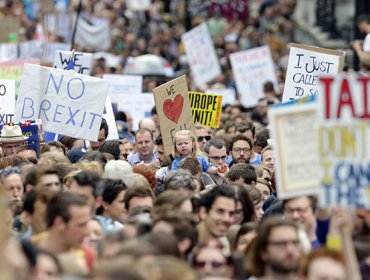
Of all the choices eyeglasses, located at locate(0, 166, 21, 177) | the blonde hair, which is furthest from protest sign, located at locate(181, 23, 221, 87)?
eyeglasses, located at locate(0, 166, 21, 177)

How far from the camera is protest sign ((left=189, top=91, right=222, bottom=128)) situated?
1962cm

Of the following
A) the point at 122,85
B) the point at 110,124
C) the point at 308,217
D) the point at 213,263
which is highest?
the point at 122,85

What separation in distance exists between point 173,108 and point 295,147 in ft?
24.3

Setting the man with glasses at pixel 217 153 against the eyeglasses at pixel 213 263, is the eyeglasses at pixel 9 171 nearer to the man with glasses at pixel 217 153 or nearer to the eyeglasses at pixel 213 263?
the man with glasses at pixel 217 153

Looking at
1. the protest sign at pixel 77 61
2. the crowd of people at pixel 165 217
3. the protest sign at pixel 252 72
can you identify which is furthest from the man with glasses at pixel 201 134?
the protest sign at pixel 252 72

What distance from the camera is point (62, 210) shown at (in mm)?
10844

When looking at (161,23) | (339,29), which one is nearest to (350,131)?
(339,29)

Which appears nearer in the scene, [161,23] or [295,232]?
[295,232]

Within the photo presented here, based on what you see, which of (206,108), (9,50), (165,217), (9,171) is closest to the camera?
(165,217)

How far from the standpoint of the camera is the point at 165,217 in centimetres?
1109

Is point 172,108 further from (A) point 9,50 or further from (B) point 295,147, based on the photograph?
(A) point 9,50

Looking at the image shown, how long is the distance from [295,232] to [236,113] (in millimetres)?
12072

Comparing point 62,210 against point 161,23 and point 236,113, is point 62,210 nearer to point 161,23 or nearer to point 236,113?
point 236,113

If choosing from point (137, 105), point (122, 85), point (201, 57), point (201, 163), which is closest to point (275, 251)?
point (201, 163)
